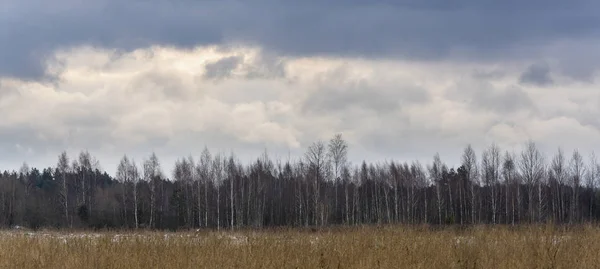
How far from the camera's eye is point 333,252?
38.8 ft

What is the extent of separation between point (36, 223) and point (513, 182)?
5110cm

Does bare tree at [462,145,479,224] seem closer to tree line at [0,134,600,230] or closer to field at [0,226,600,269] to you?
tree line at [0,134,600,230]

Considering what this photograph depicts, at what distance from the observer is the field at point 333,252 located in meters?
11.0

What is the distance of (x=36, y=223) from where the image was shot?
6538 cm

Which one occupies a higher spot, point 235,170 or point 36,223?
point 235,170

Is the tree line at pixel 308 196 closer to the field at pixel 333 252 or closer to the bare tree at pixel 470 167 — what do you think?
the bare tree at pixel 470 167

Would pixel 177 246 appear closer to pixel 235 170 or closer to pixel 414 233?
pixel 414 233

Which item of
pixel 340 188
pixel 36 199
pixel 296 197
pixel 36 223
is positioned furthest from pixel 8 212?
pixel 340 188

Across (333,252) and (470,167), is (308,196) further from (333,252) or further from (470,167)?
(333,252)

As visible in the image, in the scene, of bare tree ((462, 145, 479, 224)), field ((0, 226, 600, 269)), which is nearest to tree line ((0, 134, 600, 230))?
bare tree ((462, 145, 479, 224))

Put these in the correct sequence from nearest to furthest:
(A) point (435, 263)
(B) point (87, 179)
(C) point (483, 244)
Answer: (A) point (435, 263) < (C) point (483, 244) < (B) point (87, 179)

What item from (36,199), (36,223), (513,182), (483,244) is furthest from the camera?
(36,199)

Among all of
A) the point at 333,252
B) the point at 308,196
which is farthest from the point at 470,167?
the point at 333,252

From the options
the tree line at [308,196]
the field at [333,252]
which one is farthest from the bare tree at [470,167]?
the field at [333,252]
